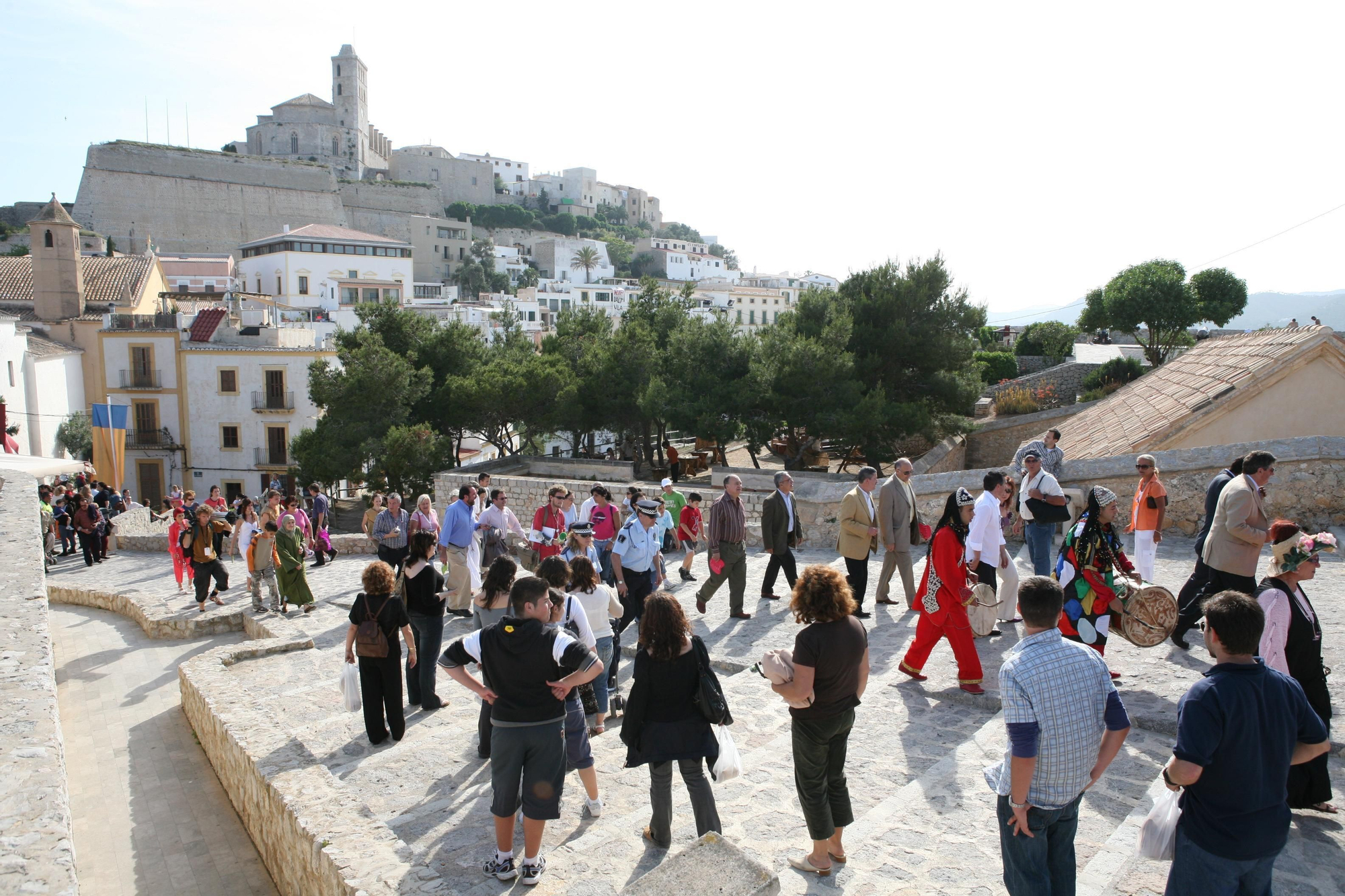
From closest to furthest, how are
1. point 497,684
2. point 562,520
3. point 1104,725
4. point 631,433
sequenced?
point 1104,725, point 497,684, point 562,520, point 631,433

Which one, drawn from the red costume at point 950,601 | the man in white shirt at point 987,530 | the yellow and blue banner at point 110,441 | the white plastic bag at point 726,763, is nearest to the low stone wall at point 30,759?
the white plastic bag at point 726,763

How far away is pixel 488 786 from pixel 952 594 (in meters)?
3.26

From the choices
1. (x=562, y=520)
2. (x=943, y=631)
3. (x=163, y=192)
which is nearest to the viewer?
(x=943, y=631)

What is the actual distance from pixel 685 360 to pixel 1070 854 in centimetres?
1885

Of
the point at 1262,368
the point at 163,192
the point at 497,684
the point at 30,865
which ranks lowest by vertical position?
the point at 30,865

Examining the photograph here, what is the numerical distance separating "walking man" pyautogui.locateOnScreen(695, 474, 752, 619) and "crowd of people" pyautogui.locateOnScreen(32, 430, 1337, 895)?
67 cm

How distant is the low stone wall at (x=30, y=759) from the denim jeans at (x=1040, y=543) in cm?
695

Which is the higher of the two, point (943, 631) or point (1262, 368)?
point (1262, 368)

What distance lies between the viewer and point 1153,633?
5270 mm

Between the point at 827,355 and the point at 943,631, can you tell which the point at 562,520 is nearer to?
the point at 943,631

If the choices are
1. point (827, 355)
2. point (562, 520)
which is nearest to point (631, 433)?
point (827, 355)

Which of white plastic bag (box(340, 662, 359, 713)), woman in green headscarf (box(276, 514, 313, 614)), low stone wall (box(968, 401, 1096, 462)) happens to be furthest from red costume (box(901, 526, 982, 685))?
low stone wall (box(968, 401, 1096, 462))

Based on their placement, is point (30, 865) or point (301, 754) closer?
point (30, 865)

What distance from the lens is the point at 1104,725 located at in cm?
309
